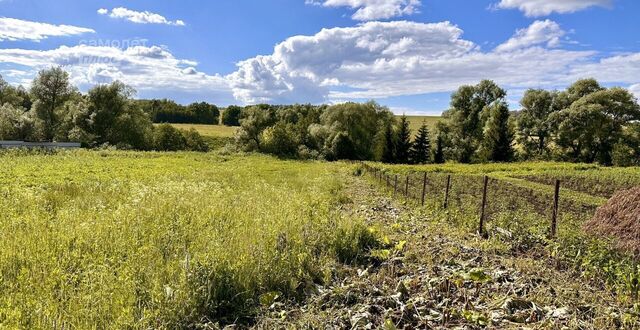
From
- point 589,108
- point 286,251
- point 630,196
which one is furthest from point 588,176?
point 286,251

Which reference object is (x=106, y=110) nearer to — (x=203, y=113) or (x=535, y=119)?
(x=203, y=113)

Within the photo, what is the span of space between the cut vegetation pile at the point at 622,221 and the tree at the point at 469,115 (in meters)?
58.2

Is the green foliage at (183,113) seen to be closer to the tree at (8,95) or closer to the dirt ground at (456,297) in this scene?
the tree at (8,95)

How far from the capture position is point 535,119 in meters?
62.9

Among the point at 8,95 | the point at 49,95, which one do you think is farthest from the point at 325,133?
the point at 8,95

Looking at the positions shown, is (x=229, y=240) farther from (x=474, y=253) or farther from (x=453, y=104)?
(x=453, y=104)

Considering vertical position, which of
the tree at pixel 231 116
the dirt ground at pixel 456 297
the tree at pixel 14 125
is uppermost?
the tree at pixel 231 116

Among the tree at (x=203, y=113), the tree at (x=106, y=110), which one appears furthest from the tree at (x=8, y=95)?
the tree at (x=203, y=113)

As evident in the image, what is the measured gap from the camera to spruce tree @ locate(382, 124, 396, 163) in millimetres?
66750

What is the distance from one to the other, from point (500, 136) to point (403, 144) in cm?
1485

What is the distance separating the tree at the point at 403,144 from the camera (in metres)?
66.1

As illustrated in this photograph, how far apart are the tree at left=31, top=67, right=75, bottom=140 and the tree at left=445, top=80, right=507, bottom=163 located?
64292 millimetres

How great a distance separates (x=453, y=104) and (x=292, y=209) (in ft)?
225

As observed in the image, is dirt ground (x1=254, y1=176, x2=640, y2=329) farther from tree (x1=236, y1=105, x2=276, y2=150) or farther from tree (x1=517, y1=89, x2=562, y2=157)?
tree (x1=517, y1=89, x2=562, y2=157)
